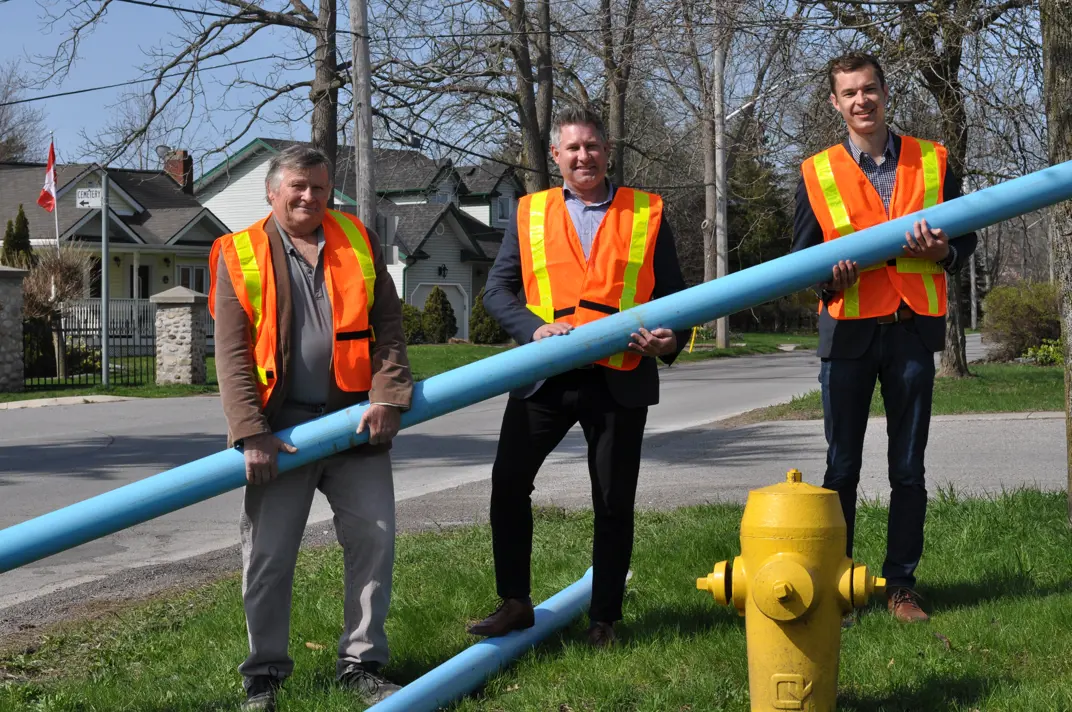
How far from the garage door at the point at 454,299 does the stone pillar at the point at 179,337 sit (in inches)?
1035

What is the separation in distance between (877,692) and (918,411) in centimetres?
121

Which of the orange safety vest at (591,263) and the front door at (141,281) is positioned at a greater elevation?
the front door at (141,281)

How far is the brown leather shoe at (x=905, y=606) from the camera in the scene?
14.9 feet

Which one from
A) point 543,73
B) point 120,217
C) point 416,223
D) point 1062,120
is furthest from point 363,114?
point 416,223

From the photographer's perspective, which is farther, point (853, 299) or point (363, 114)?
point (363, 114)

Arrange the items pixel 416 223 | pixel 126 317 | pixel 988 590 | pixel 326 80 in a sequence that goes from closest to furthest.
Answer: pixel 988 590, pixel 326 80, pixel 126 317, pixel 416 223

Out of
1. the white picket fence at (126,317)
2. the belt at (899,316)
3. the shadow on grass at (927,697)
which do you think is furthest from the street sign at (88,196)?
the shadow on grass at (927,697)

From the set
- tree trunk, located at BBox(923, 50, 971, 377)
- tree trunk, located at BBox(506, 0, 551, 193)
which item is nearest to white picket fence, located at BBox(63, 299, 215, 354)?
tree trunk, located at BBox(506, 0, 551, 193)

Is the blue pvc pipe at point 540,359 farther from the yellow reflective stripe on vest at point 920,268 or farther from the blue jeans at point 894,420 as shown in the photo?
the blue jeans at point 894,420

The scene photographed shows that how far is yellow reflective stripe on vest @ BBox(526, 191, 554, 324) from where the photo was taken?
4387mm

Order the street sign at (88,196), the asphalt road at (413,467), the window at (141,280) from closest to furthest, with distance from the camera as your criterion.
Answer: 1. the asphalt road at (413,467)
2. the street sign at (88,196)
3. the window at (141,280)

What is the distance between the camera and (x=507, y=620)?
440cm

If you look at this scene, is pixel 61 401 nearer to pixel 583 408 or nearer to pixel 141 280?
pixel 583 408

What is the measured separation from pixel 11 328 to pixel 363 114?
7.76m
